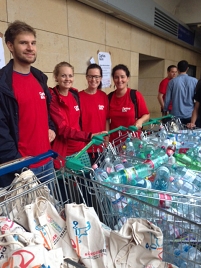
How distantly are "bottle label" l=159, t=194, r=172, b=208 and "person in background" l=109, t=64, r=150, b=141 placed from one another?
5.09 ft

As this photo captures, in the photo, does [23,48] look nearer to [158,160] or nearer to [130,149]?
[130,149]

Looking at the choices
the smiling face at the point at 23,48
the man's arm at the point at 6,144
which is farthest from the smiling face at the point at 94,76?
the man's arm at the point at 6,144

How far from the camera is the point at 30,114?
2125mm

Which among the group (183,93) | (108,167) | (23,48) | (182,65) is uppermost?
(182,65)

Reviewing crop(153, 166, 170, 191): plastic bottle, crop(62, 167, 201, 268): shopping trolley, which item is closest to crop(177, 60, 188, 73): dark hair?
crop(153, 166, 170, 191): plastic bottle

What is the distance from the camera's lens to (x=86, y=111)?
2.92 metres

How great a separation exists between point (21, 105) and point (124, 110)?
51.1 inches

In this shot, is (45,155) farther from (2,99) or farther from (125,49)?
(125,49)

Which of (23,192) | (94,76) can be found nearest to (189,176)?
(23,192)

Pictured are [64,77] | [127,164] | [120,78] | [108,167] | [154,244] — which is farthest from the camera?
[120,78]

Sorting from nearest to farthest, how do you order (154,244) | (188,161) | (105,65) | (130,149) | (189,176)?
(154,244) → (189,176) → (188,161) → (130,149) → (105,65)

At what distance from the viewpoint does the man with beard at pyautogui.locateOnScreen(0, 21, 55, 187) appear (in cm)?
195

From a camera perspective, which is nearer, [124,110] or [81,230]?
[81,230]

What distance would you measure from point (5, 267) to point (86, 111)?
216 centimetres
